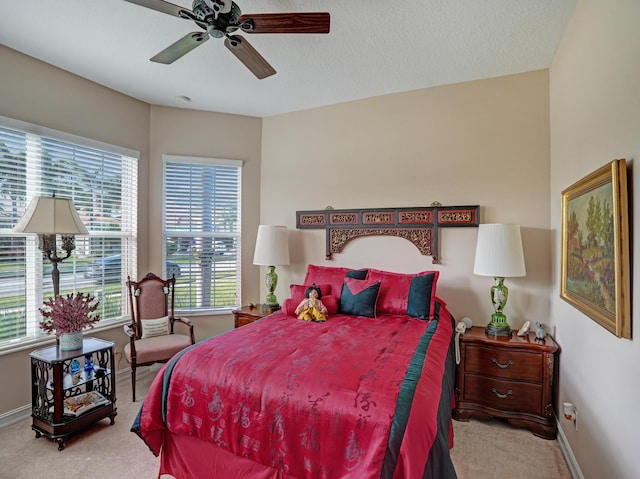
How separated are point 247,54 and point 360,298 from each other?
207cm

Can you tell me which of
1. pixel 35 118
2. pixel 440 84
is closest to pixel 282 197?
pixel 440 84

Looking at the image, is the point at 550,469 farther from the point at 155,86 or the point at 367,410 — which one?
the point at 155,86

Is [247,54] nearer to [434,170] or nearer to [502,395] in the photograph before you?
[434,170]

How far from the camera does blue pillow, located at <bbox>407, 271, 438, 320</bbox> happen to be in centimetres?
287

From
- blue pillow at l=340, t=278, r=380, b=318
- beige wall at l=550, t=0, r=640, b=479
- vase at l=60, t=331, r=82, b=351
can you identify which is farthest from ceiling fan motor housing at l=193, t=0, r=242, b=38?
vase at l=60, t=331, r=82, b=351

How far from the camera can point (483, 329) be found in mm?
3082

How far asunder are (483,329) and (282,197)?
103 inches

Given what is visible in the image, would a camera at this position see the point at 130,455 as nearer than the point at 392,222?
Yes

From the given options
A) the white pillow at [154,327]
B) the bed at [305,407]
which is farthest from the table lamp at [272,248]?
the bed at [305,407]

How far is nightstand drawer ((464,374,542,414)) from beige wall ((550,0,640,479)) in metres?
0.18

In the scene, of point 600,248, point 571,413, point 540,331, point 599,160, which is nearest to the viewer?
point 600,248

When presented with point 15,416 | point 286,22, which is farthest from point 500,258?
point 15,416

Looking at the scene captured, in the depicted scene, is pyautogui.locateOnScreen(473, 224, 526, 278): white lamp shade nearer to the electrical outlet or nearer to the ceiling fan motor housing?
the electrical outlet

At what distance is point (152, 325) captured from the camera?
3.49 metres
